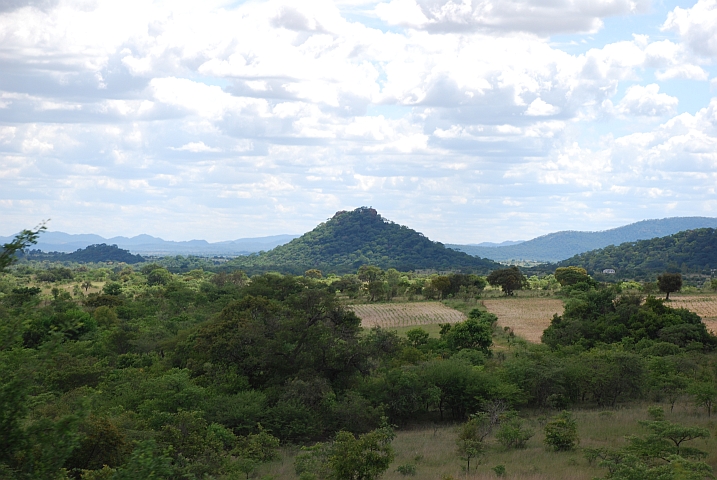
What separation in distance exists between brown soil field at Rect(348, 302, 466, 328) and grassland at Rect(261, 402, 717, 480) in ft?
116

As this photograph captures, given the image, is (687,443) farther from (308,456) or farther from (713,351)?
(713,351)

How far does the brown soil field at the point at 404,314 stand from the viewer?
65688mm

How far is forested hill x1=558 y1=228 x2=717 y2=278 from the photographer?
16062 centimetres

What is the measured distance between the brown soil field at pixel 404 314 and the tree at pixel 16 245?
5102 cm

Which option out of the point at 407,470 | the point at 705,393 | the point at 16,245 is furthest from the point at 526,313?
the point at 16,245

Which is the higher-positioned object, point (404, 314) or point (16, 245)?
point (16, 245)

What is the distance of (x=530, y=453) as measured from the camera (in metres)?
21.0

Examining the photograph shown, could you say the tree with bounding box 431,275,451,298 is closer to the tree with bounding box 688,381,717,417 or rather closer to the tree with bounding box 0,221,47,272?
the tree with bounding box 688,381,717,417

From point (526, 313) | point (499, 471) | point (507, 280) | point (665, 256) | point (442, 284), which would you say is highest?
point (665, 256)

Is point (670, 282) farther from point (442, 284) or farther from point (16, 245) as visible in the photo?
point (16, 245)

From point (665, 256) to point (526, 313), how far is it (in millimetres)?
120803

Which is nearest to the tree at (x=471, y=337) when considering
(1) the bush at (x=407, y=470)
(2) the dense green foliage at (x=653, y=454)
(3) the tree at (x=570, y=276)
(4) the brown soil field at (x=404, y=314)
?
(4) the brown soil field at (x=404, y=314)

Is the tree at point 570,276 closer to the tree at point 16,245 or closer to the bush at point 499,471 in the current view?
the bush at point 499,471

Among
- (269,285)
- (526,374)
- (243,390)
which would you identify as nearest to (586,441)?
(526,374)
